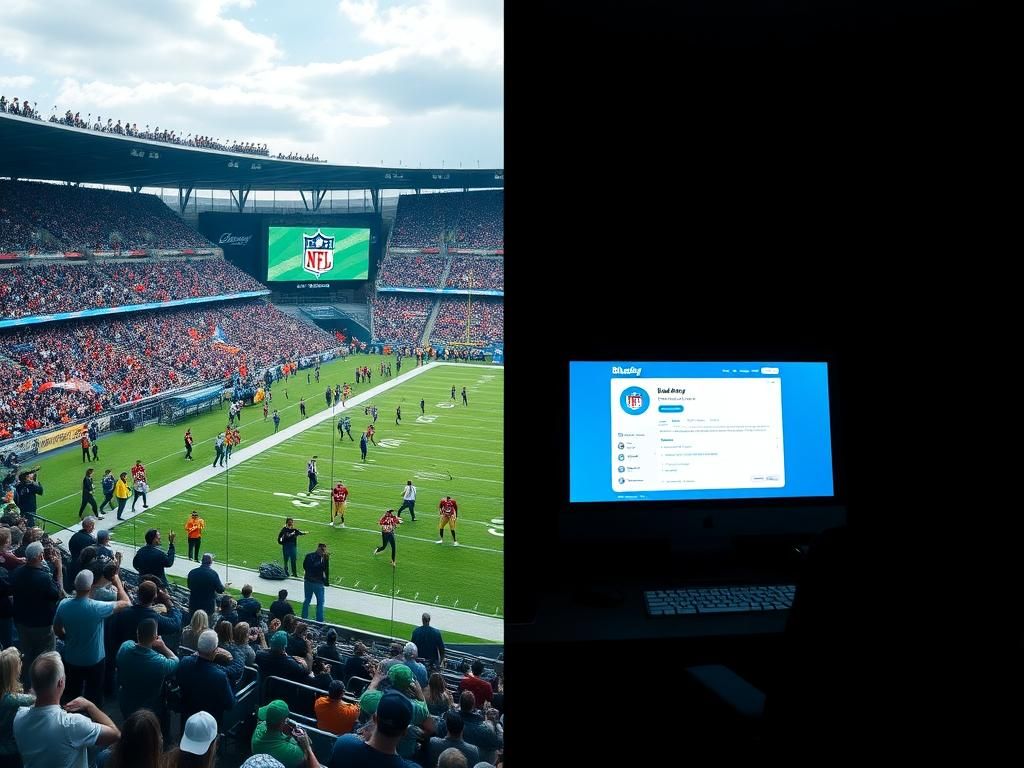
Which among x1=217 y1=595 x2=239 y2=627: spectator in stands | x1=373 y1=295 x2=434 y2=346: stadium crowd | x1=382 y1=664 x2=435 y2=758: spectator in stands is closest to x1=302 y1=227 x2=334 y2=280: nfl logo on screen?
x1=373 y1=295 x2=434 y2=346: stadium crowd

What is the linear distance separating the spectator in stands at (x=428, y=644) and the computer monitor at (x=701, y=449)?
2.69 meters

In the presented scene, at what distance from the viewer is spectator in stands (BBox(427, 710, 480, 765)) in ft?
7.57

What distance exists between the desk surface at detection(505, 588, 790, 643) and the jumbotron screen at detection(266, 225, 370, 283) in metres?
23.8

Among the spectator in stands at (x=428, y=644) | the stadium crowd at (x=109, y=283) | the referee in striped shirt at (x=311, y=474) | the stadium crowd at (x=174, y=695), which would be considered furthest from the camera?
the stadium crowd at (x=109, y=283)

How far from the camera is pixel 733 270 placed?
1998mm

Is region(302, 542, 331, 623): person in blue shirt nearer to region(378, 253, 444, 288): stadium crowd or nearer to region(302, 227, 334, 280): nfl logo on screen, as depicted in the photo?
region(378, 253, 444, 288): stadium crowd

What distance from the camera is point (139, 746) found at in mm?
1649

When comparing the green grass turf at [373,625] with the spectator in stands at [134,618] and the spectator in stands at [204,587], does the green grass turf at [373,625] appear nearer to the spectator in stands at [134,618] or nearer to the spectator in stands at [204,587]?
the spectator in stands at [204,587]

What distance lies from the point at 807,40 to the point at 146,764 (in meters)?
2.35

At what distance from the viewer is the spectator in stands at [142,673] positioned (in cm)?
232

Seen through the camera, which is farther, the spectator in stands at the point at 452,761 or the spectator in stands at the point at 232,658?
the spectator in stands at the point at 232,658

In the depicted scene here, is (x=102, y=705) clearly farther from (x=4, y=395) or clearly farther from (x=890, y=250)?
(x=4, y=395)

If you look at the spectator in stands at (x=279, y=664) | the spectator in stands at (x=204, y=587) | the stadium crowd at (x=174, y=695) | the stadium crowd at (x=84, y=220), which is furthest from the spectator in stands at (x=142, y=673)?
the stadium crowd at (x=84, y=220)

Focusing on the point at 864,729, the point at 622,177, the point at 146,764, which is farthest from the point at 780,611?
the point at 146,764
